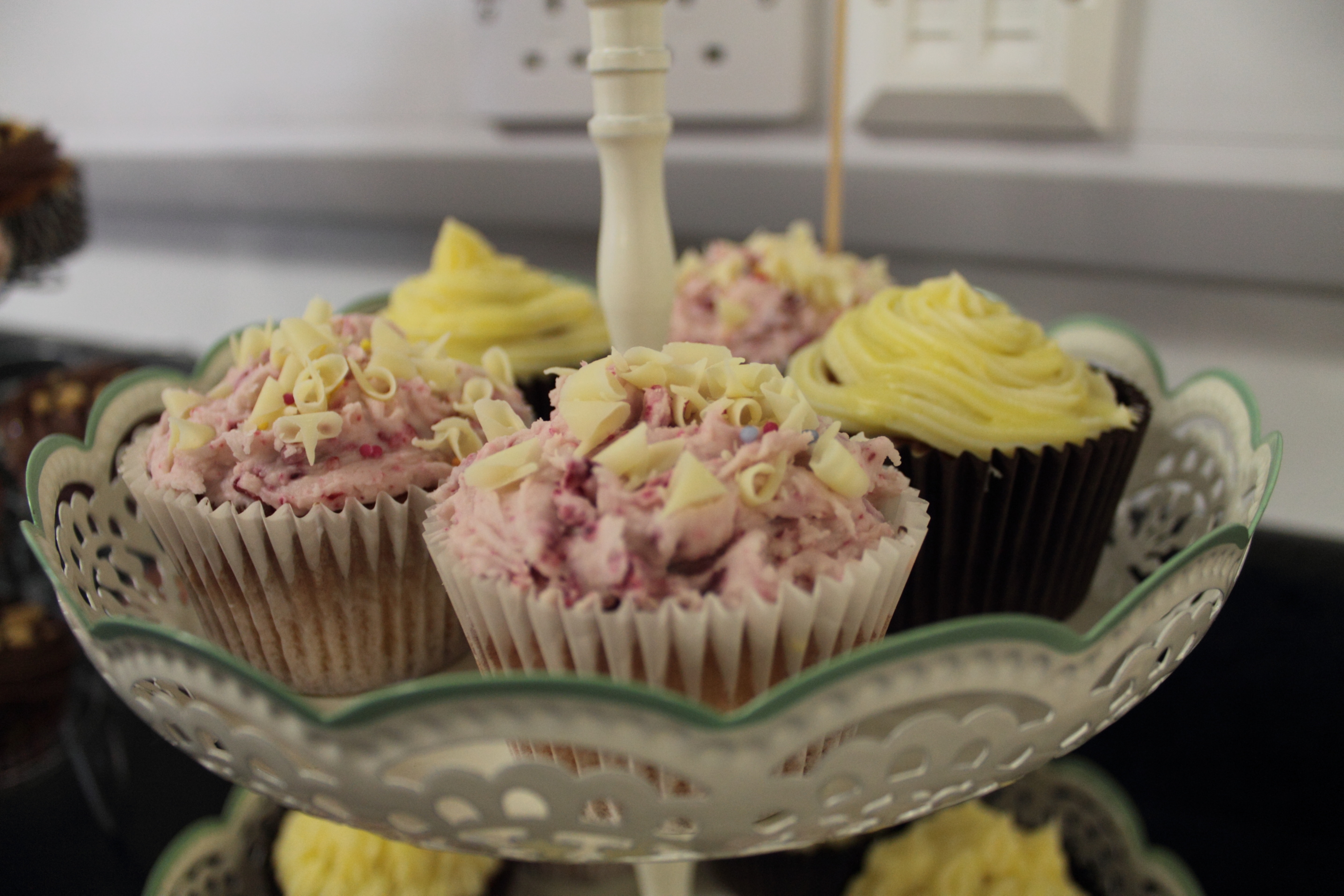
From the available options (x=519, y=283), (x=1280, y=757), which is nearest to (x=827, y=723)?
(x=519, y=283)

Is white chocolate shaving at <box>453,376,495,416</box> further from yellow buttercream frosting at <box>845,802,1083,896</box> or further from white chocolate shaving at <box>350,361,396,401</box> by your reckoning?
yellow buttercream frosting at <box>845,802,1083,896</box>

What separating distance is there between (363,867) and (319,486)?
0.35 metres

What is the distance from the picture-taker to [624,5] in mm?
605

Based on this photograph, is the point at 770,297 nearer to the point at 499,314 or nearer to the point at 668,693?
the point at 499,314

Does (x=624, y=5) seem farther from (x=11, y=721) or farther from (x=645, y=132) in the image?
(x=11, y=721)

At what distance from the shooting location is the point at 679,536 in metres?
0.49

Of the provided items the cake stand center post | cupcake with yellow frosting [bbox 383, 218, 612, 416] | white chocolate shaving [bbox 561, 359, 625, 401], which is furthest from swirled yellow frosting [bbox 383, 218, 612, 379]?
the cake stand center post

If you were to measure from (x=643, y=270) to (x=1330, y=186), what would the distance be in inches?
28.0

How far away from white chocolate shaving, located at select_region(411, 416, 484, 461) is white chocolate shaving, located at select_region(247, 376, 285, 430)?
0.09m

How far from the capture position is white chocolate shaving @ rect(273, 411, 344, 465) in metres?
0.64

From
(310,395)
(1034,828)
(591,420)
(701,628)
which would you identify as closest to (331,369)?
(310,395)

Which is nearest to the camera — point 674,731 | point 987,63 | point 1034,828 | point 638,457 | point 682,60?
point 674,731

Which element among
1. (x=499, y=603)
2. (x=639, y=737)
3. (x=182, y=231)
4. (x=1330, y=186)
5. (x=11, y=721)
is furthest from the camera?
(x=182, y=231)

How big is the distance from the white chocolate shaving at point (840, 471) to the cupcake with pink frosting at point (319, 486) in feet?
0.68
